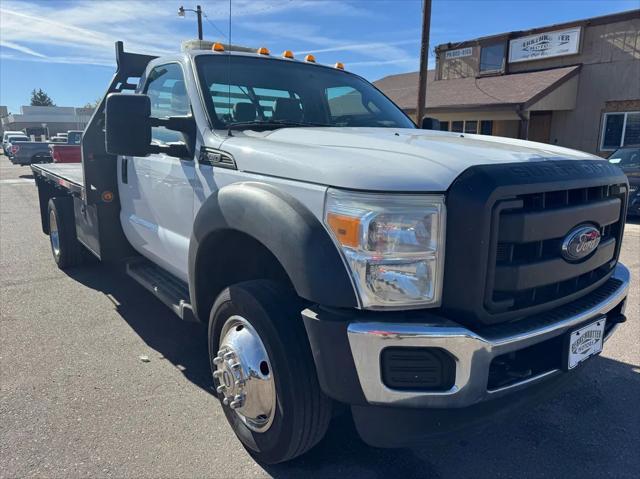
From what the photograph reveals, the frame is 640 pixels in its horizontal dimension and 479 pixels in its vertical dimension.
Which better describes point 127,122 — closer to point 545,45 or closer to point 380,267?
point 380,267

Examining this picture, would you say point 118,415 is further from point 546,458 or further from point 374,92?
point 374,92

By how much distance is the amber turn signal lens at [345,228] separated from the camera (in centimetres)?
192

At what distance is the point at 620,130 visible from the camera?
1675 centimetres

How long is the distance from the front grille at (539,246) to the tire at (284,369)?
0.80m

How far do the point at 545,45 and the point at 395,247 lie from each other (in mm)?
19693

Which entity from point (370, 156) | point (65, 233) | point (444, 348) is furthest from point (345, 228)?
point (65, 233)

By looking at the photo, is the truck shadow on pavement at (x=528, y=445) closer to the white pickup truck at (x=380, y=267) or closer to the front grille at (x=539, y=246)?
the white pickup truck at (x=380, y=267)

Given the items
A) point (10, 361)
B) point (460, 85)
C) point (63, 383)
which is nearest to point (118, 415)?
point (63, 383)

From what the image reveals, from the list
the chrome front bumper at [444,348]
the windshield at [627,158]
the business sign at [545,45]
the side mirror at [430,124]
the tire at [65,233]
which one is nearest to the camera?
the chrome front bumper at [444,348]

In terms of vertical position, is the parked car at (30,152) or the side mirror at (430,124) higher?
the side mirror at (430,124)

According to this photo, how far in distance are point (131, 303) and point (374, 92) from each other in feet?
9.73

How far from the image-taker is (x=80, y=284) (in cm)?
547

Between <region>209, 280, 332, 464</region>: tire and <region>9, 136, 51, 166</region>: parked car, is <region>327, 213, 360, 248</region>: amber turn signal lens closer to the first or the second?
<region>209, 280, 332, 464</region>: tire

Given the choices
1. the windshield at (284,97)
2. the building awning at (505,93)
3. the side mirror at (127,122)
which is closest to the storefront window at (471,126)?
the building awning at (505,93)
